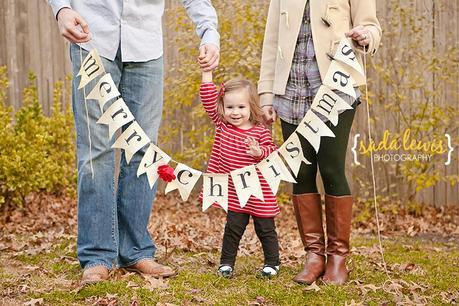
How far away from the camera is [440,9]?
750 cm

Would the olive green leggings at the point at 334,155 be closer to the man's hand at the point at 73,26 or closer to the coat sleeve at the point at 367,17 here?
the coat sleeve at the point at 367,17

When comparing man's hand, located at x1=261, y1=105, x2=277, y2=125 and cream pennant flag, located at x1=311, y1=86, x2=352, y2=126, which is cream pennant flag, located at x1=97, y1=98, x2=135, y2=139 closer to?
man's hand, located at x1=261, y1=105, x2=277, y2=125

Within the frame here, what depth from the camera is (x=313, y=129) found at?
3.61 metres

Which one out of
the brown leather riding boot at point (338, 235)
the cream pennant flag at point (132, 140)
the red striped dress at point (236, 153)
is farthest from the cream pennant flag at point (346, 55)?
the cream pennant flag at point (132, 140)

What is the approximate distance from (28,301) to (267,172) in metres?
1.31

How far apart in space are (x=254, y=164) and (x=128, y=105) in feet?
2.41

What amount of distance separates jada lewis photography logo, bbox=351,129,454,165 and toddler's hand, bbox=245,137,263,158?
353 cm

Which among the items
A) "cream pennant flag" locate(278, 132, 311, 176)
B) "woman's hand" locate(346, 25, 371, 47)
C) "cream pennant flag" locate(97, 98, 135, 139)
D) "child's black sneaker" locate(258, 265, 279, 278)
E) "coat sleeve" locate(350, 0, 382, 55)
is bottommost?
"child's black sneaker" locate(258, 265, 279, 278)

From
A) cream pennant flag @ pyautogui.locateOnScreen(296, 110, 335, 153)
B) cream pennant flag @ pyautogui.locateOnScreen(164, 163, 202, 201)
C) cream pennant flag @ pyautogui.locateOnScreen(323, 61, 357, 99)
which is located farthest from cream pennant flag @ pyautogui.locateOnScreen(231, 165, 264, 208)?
cream pennant flag @ pyautogui.locateOnScreen(323, 61, 357, 99)

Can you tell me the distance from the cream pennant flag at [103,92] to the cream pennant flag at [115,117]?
43 mm

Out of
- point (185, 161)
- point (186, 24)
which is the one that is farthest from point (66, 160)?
point (186, 24)

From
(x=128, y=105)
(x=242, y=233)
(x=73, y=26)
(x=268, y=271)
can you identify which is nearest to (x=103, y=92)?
Result: (x=128, y=105)

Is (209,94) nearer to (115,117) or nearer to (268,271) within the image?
(115,117)

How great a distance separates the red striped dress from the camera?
12.4ft
